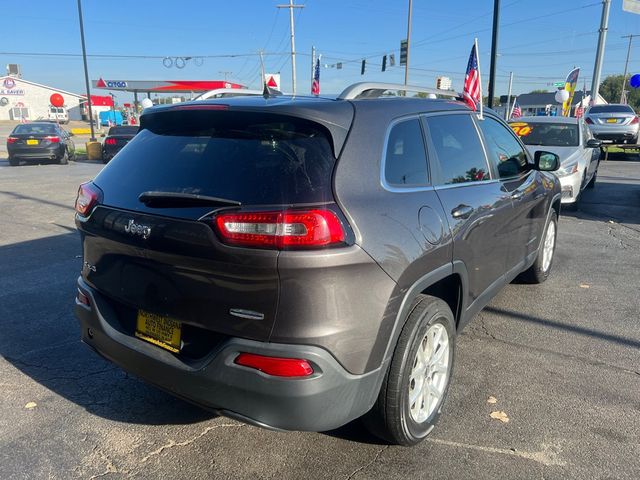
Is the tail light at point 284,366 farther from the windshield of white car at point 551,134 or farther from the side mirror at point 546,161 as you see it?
the windshield of white car at point 551,134

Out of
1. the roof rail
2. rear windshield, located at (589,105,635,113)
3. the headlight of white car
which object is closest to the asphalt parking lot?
the roof rail

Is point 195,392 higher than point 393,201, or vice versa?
point 393,201

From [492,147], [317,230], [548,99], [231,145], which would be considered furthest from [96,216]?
[548,99]

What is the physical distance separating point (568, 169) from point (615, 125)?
545 inches

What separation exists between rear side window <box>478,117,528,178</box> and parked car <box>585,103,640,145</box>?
699 inches

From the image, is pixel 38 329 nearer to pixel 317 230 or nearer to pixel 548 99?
pixel 317 230

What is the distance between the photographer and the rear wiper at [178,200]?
2254 millimetres

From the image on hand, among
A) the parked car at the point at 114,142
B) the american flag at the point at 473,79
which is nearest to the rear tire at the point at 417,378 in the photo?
the american flag at the point at 473,79

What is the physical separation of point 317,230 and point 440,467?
1.43m

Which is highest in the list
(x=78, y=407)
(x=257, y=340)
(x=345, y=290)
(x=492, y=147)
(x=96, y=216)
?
(x=492, y=147)

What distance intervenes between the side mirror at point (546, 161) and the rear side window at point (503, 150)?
110 mm

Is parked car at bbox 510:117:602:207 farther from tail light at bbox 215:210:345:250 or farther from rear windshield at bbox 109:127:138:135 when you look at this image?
rear windshield at bbox 109:127:138:135

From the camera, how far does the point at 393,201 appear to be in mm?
2488

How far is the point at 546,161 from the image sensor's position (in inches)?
179
